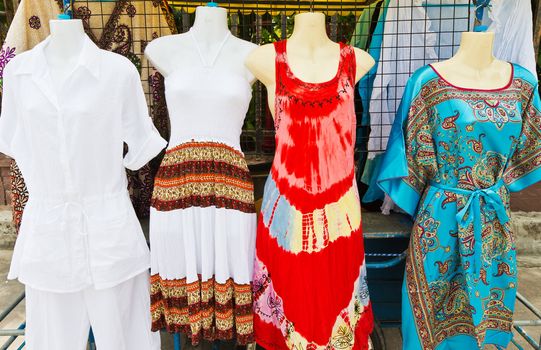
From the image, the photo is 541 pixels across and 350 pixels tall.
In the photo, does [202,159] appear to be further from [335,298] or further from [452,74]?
[452,74]

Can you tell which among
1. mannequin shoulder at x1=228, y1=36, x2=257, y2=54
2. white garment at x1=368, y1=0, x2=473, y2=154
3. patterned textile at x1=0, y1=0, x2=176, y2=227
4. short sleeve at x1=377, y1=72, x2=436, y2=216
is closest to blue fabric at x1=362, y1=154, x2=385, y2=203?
white garment at x1=368, y1=0, x2=473, y2=154

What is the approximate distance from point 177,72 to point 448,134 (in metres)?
1.10

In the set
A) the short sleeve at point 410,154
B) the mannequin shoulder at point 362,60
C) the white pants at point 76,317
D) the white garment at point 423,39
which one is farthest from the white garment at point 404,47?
the white pants at point 76,317

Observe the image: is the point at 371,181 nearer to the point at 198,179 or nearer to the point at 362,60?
the point at 362,60

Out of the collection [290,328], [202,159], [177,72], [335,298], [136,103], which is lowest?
[290,328]

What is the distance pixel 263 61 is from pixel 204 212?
62 cm

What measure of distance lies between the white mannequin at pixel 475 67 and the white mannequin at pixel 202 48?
0.83 m

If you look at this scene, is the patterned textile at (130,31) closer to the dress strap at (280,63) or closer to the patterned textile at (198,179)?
the patterned textile at (198,179)

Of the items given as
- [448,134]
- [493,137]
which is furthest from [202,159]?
[493,137]

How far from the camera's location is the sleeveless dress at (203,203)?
1838mm

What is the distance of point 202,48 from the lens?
1.89 m

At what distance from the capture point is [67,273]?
1717 millimetres

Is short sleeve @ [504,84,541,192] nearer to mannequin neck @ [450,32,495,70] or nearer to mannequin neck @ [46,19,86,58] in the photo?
mannequin neck @ [450,32,495,70]

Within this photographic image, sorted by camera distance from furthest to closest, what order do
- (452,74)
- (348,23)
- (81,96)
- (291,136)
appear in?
1. (348,23)
2. (452,74)
3. (291,136)
4. (81,96)
